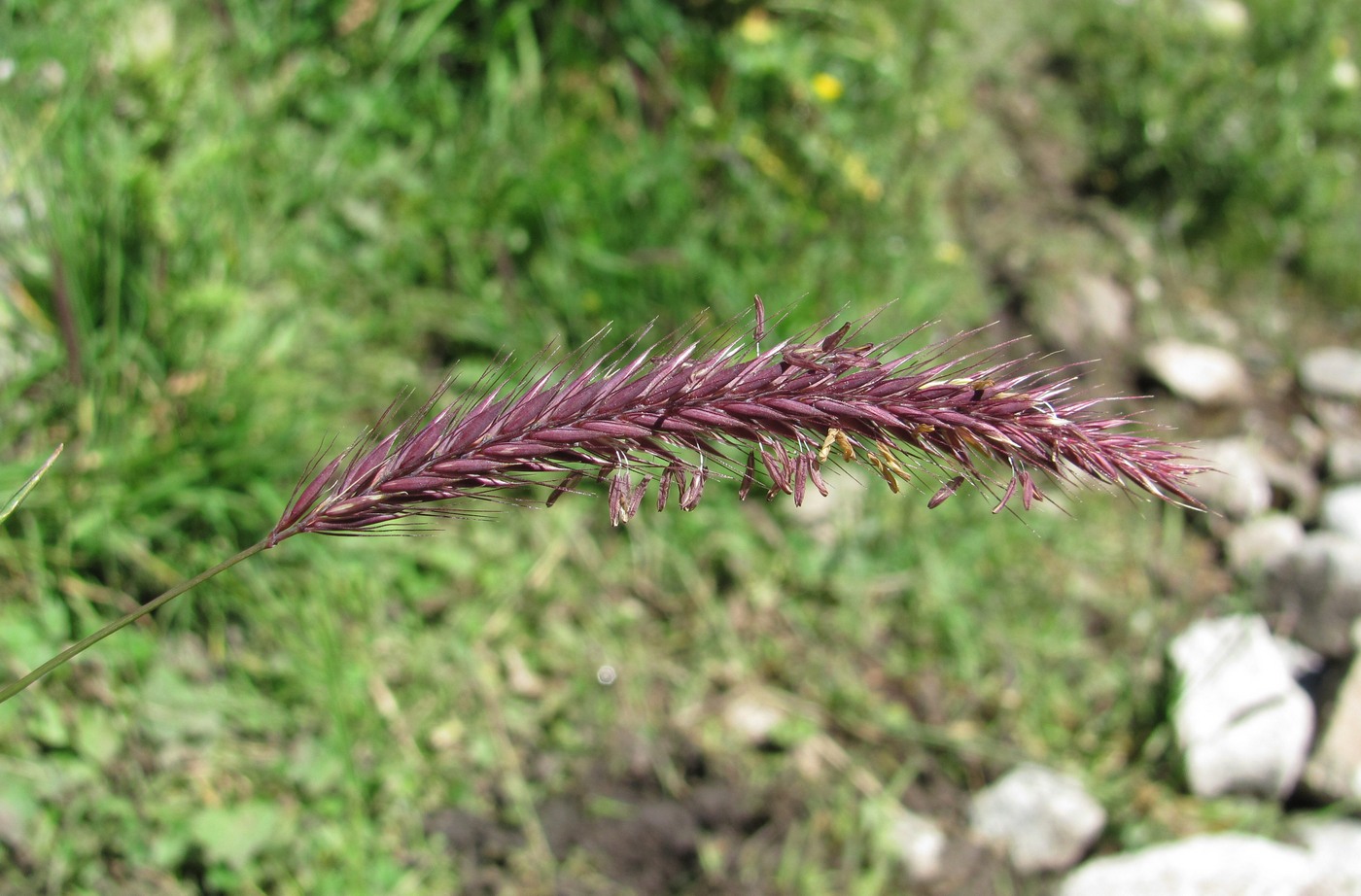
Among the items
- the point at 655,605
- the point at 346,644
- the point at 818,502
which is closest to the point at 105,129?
the point at 346,644

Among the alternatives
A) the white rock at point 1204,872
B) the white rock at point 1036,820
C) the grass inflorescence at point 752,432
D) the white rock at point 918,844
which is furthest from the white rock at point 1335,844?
the grass inflorescence at point 752,432

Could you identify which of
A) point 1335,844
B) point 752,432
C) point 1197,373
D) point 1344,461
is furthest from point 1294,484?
point 752,432

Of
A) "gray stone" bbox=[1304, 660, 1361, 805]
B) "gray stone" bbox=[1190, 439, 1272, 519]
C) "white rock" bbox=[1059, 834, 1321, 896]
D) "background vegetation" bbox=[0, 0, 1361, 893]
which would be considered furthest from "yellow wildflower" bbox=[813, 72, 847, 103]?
"white rock" bbox=[1059, 834, 1321, 896]

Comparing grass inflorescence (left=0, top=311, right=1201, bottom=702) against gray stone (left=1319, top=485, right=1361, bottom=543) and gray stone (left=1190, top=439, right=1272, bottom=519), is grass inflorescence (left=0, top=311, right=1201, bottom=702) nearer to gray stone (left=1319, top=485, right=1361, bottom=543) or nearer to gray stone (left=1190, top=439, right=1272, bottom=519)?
gray stone (left=1190, top=439, right=1272, bottom=519)

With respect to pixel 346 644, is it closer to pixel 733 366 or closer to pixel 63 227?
pixel 63 227

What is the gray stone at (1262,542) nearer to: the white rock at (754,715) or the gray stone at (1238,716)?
the gray stone at (1238,716)
